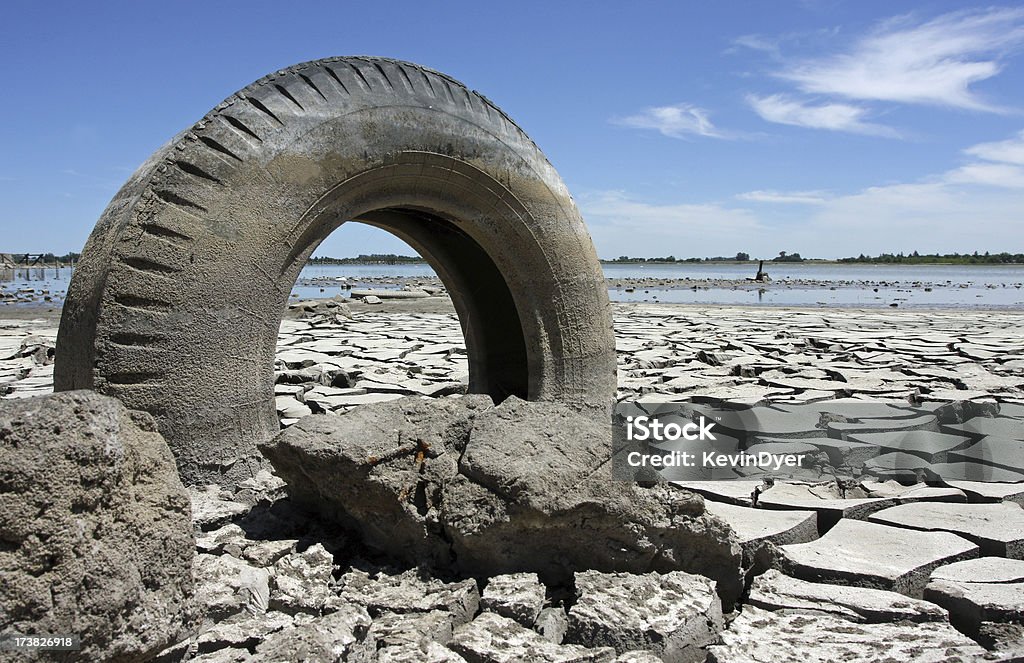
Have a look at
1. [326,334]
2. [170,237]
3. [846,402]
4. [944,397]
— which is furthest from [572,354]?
[326,334]

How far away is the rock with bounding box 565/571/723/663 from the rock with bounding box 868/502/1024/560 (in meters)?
1.12

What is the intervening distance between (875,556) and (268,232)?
196 centimetres

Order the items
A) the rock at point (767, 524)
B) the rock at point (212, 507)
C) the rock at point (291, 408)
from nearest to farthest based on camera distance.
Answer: the rock at point (212, 507) → the rock at point (767, 524) → the rock at point (291, 408)

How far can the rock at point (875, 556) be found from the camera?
2156mm

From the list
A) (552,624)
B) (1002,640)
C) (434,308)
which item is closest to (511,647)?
(552,624)

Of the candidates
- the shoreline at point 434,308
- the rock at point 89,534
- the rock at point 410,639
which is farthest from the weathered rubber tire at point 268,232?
the shoreline at point 434,308

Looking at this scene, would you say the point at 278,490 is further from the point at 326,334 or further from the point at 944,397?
the point at 326,334

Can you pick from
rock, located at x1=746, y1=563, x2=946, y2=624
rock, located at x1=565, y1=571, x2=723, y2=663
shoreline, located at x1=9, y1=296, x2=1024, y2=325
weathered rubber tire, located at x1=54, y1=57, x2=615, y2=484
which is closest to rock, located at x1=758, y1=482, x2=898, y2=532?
rock, located at x1=746, y1=563, x2=946, y2=624

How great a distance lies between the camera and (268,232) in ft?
6.92

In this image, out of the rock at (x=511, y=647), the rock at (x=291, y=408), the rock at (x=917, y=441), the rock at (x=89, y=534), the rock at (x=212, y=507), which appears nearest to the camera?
the rock at (x=89, y=534)

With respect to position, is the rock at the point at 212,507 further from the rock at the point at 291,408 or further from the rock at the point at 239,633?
the rock at the point at 291,408

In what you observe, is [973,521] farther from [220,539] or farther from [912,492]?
[220,539]

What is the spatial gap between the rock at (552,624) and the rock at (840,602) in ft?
1.74

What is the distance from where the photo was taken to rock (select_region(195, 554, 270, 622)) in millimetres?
1653
